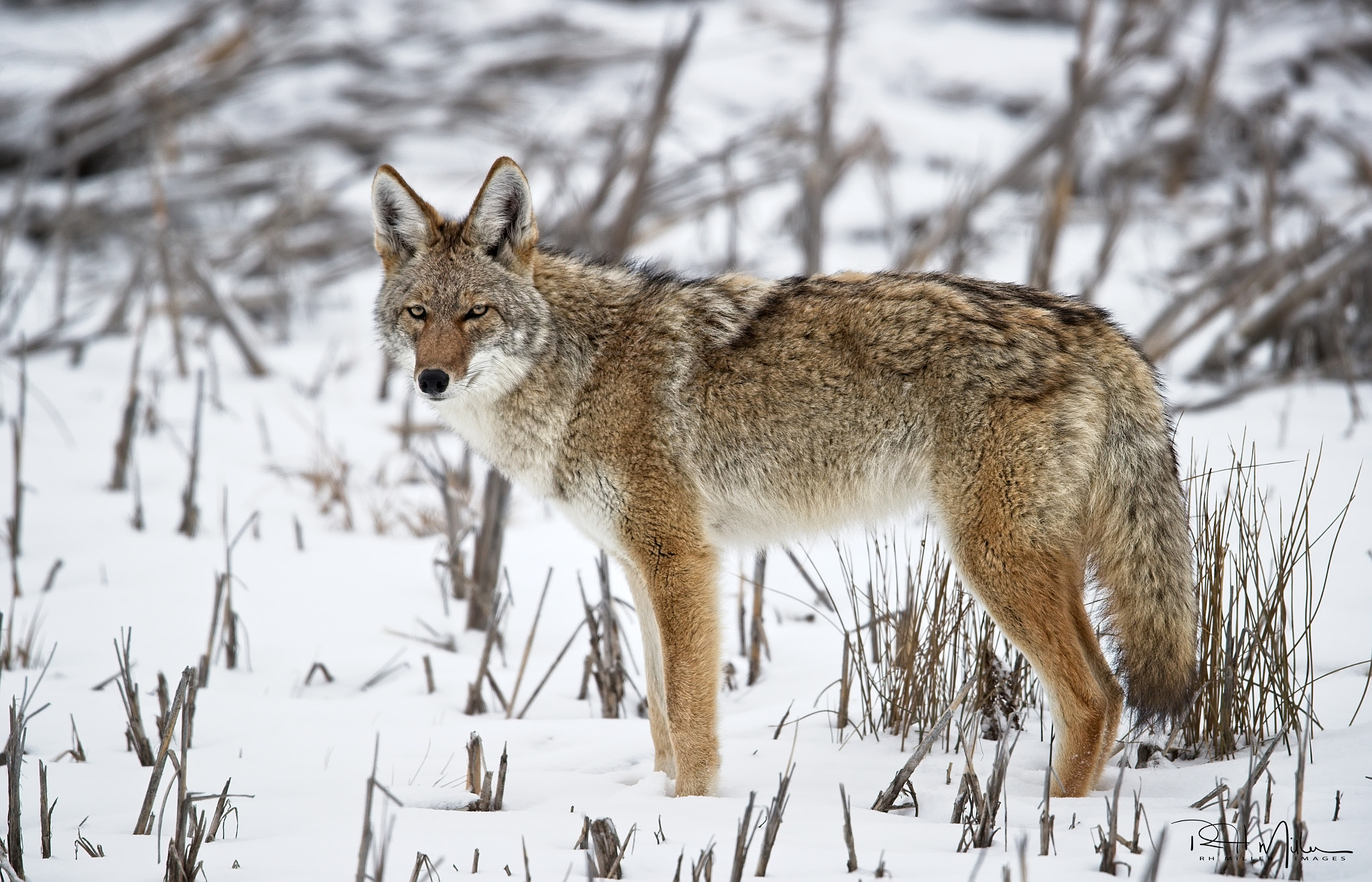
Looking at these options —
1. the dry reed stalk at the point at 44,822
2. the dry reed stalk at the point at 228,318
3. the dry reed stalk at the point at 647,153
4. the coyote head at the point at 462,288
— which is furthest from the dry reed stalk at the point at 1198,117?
the dry reed stalk at the point at 44,822

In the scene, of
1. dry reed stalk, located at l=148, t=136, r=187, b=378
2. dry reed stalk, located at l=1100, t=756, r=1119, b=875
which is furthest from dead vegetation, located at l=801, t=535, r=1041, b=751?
dry reed stalk, located at l=148, t=136, r=187, b=378

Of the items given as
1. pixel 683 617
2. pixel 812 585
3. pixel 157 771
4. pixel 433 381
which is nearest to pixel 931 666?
pixel 812 585

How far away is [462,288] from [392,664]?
205cm

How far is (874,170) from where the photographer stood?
1106 cm

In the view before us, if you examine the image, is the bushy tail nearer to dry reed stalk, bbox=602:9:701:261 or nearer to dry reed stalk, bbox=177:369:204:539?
dry reed stalk, bbox=177:369:204:539

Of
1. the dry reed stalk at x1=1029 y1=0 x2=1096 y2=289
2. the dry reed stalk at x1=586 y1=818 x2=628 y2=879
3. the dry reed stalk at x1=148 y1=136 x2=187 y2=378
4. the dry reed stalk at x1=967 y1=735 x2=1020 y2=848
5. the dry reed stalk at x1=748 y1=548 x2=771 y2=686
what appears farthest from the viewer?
the dry reed stalk at x1=1029 y1=0 x2=1096 y2=289

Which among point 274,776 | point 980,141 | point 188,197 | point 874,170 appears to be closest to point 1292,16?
point 980,141

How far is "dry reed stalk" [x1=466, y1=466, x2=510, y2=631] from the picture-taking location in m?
5.18

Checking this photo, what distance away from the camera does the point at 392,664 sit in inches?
200

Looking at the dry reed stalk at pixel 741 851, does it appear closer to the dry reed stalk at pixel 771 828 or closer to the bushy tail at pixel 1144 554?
the dry reed stalk at pixel 771 828

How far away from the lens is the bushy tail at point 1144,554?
346 centimetres

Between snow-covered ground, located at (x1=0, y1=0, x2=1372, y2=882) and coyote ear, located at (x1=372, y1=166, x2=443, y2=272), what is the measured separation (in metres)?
1.86

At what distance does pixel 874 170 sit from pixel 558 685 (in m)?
7.66
